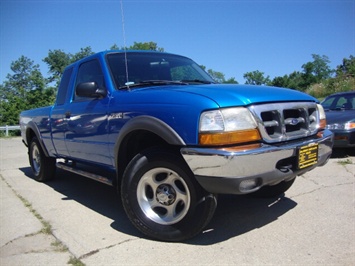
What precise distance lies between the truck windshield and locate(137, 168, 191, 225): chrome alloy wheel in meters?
1.12

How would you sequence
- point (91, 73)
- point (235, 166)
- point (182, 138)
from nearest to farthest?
point (235, 166), point (182, 138), point (91, 73)

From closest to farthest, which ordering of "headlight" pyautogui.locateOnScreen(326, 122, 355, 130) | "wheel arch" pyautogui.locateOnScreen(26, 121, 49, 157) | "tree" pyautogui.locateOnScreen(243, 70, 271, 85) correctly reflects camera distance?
"wheel arch" pyautogui.locateOnScreen(26, 121, 49, 157) < "headlight" pyautogui.locateOnScreen(326, 122, 355, 130) < "tree" pyautogui.locateOnScreen(243, 70, 271, 85)

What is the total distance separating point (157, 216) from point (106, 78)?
1.70 metres

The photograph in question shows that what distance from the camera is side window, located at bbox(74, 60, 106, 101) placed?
4.00 m

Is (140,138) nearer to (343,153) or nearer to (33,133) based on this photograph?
(33,133)

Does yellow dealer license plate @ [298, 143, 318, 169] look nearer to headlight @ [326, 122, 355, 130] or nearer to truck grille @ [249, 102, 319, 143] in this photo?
truck grille @ [249, 102, 319, 143]

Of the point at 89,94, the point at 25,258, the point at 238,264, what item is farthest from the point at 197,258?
the point at 89,94

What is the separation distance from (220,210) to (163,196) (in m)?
1.03

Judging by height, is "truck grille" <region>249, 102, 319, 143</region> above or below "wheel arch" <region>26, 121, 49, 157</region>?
above

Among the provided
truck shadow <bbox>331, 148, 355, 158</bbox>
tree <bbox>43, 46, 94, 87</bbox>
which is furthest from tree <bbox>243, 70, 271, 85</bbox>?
truck shadow <bbox>331, 148, 355, 158</bbox>

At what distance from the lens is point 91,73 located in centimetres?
430

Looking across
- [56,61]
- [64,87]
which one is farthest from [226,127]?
[56,61]

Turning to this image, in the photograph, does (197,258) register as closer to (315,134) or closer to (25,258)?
(25,258)

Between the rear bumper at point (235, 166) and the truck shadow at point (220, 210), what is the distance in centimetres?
69
